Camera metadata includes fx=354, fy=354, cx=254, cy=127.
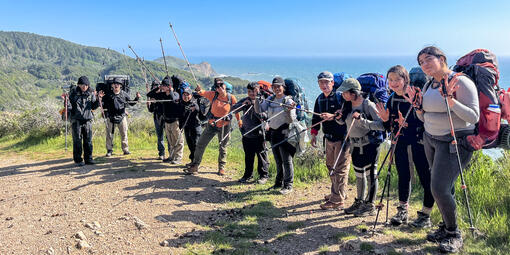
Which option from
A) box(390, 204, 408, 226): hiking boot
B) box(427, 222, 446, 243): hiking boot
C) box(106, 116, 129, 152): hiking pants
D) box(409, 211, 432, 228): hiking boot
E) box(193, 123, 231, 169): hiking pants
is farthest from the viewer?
box(106, 116, 129, 152): hiking pants

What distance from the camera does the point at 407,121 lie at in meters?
5.12

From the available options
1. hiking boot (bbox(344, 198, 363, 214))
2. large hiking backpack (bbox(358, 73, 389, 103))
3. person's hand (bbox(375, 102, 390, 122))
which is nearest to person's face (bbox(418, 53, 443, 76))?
person's hand (bbox(375, 102, 390, 122))

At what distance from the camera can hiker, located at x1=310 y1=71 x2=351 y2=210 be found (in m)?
5.91

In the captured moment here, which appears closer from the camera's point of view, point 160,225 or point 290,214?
point 160,225

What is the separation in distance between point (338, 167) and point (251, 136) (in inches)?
95.3

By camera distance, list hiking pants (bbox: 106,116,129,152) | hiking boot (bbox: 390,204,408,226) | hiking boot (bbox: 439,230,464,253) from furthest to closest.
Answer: hiking pants (bbox: 106,116,129,152), hiking boot (bbox: 390,204,408,226), hiking boot (bbox: 439,230,464,253)

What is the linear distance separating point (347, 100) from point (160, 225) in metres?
A: 3.58

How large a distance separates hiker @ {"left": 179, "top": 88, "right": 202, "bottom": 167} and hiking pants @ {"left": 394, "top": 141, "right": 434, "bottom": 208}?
5355mm

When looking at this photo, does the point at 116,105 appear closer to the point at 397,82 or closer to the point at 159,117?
the point at 159,117

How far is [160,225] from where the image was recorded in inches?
223

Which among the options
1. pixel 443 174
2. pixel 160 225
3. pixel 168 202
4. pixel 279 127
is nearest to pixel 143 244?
pixel 160 225

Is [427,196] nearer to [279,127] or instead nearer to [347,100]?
[347,100]

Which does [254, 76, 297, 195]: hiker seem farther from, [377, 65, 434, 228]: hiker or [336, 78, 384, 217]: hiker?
[377, 65, 434, 228]: hiker

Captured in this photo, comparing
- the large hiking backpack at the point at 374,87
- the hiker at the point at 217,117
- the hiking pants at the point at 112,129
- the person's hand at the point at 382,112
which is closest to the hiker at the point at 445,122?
the person's hand at the point at 382,112
